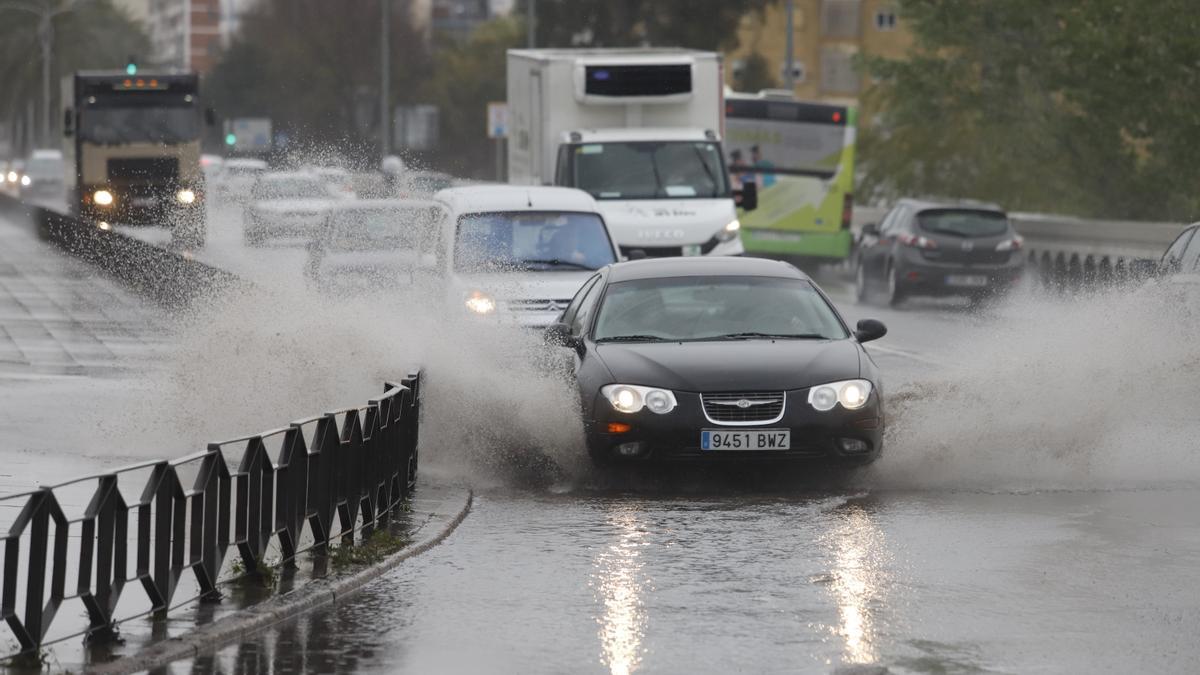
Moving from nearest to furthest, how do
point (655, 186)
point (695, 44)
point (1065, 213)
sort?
point (655, 186) < point (1065, 213) < point (695, 44)

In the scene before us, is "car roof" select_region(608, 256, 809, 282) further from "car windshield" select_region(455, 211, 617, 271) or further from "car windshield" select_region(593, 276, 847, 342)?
"car windshield" select_region(455, 211, 617, 271)

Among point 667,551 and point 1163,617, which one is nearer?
point 1163,617

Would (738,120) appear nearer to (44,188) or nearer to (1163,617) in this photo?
(1163,617)

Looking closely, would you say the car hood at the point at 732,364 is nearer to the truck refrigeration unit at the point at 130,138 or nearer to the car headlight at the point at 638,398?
the car headlight at the point at 638,398

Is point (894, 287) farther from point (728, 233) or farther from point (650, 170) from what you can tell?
point (728, 233)

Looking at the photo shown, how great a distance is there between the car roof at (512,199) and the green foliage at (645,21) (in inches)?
2324

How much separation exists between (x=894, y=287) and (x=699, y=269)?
2053 cm

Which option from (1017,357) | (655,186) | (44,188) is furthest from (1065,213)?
(44,188)

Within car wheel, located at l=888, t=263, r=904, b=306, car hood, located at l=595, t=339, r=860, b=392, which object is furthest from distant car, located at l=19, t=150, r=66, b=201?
car hood, located at l=595, t=339, r=860, b=392

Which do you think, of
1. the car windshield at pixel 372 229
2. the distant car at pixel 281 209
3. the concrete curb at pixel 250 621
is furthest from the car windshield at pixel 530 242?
the concrete curb at pixel 250 621

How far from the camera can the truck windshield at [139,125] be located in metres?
51.8

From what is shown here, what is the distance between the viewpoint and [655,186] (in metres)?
29.9

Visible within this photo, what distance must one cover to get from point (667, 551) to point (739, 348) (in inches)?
119

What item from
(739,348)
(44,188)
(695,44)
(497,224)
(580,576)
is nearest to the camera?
(580,576)
